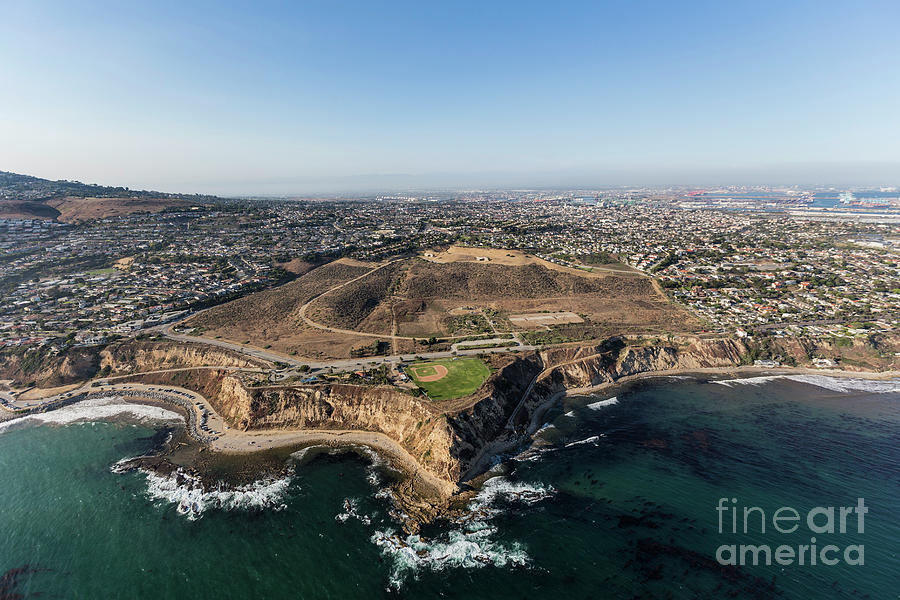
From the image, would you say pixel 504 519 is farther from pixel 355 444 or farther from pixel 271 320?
pixel 271 320

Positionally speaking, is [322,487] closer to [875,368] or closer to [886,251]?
[875,368]

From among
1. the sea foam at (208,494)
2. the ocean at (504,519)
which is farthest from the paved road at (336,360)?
the sea foam at (208,494)

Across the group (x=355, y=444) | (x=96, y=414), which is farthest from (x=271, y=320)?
(x=355, y=444)

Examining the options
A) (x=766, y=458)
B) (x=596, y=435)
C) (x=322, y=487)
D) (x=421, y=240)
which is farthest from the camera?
(x=421, y=240)

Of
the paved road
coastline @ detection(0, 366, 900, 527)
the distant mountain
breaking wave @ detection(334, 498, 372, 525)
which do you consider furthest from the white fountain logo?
the distant mountain

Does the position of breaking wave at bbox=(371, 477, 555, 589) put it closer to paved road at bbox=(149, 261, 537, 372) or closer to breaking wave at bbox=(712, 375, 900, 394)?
paved road at bbox=(149, 261, 537, 372)

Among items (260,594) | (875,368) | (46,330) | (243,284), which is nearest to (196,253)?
(243,284)
